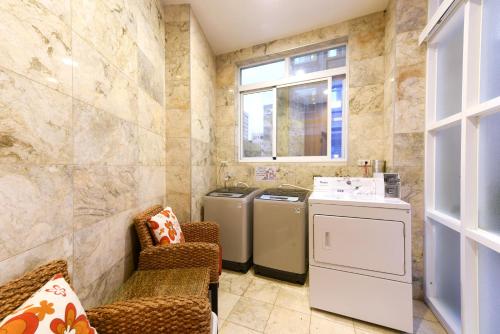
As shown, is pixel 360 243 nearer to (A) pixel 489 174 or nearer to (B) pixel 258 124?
(A) pixel 489 174

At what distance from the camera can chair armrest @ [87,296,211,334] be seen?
83 cm

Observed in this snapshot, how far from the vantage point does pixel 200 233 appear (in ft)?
5.86

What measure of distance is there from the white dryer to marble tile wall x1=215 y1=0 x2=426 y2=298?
0.46 m

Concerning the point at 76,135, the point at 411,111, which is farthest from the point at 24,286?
the point at 411,111

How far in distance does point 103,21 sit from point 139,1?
1.83 ft

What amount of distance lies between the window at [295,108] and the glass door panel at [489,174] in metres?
1.19

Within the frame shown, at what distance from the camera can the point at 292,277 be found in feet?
6.30

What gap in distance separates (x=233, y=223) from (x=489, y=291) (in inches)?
72.3

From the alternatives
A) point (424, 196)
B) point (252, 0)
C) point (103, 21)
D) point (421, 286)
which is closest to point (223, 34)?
point (252, 0)

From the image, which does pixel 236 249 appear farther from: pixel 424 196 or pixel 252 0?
pixel 252 0

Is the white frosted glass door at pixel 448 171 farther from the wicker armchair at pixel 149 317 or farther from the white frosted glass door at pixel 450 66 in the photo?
the wicker armchair at pixel 149 317

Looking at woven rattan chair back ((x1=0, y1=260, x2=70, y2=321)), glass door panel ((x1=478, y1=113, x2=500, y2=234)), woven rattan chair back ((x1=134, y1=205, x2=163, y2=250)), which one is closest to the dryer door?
glass door panel ((x1=478, y1=113, x2=500, y2=234))

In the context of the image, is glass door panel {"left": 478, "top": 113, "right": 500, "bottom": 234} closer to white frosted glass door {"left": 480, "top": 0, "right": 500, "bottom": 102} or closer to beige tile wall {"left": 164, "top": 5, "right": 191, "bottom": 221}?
white frosted glass door {"left": 480, "top": 0, "right": 500, "bottom": 102}

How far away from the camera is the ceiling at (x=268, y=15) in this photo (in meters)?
1.92
